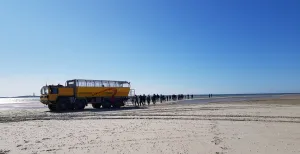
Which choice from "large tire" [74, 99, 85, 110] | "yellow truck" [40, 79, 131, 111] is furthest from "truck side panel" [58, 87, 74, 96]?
"large tire" [74, 99, 85, 110]

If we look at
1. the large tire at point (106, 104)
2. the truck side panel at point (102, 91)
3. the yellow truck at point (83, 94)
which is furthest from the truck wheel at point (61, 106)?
the large tire at point (106, 104)

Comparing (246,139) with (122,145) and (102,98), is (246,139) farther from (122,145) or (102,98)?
(102,98)

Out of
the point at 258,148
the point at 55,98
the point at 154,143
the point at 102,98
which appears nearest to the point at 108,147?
the point at 154,143

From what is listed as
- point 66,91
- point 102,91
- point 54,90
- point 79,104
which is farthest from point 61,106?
point 102,91

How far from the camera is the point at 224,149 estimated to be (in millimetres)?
8484

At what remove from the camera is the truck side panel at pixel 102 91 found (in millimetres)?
33425

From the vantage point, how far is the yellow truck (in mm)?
31453

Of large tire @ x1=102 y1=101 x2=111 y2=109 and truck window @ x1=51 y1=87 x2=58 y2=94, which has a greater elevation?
truck window @ x1=51 y1=87 x2=58 y2=94

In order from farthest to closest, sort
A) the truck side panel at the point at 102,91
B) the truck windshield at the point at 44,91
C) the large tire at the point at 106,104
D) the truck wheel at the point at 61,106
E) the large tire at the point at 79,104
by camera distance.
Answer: the large tire at the point at 106,104 < the truck side panel at the point at 102,91 < the large tire at the point at 79,104 < the truck windshield at the point at 44,91 < the truck wheel at the point at 61,106

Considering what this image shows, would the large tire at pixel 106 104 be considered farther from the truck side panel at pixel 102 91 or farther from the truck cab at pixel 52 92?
the truck cab at pixel 52 92

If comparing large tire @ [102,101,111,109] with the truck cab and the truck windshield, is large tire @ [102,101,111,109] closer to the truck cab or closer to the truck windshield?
the truck cab

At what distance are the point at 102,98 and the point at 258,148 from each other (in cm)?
2832

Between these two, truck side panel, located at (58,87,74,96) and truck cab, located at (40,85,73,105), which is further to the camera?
truck side panel, located at (58,87,74,96)

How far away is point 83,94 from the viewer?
Answer: 33.5 m
